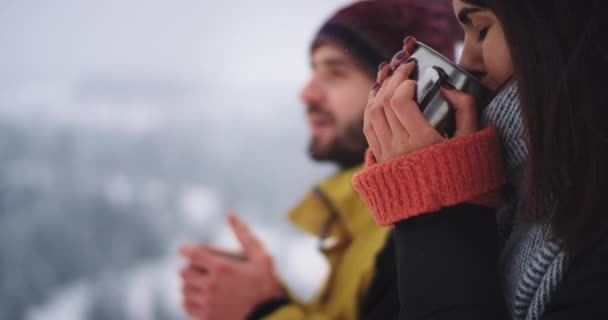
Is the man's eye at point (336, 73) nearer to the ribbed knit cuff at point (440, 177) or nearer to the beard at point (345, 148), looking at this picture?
the beard at point (345, 148)

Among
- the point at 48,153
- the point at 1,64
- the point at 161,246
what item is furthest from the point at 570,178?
the point at 1,64

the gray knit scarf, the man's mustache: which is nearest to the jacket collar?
the man's mustache

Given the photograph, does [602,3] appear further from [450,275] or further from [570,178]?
[450,275]

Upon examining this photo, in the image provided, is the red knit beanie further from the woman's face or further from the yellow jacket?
the woman's face

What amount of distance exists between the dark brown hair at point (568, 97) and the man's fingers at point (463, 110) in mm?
41

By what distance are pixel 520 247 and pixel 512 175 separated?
6cm

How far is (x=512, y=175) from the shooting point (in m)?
0.43

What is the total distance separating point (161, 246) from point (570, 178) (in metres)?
1.40

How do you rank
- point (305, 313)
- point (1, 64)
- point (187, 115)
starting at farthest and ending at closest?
point (187, 115), point (1, 64), point (305, 313)

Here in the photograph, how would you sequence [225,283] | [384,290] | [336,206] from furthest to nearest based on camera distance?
[336,206]
[225,283]
[384,290]

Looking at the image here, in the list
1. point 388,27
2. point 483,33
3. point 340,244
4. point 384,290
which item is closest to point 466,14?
point 483,33

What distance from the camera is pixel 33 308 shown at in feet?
3.98

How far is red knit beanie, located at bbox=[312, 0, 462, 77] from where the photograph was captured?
3.11 ft

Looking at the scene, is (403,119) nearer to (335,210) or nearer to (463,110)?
(463,110)
